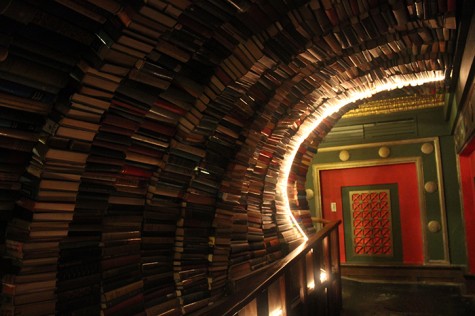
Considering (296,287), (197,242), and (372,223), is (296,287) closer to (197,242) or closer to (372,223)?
(197,242)

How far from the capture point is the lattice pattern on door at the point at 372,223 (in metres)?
7.86

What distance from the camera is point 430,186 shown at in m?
7.49

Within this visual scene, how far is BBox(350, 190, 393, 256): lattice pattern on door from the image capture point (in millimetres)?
7859

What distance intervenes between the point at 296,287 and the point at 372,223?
4689 mm

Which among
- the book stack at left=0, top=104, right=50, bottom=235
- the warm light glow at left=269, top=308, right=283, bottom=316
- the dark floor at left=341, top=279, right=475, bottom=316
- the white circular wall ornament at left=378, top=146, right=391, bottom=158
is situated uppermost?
the white circular wall ornament at left=378, top=146, right=391, bottom=158

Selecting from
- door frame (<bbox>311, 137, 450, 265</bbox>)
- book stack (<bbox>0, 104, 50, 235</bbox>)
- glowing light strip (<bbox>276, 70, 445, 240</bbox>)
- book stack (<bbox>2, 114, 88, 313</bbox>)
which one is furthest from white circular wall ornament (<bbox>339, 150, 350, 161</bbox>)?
book stack (<bbox>0, 104, 50, 235</bbox>)

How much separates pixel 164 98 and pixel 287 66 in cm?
115

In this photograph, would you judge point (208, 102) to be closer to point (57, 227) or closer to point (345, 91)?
point (57, 227)

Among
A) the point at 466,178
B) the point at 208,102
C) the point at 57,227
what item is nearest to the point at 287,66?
the point at 208,102

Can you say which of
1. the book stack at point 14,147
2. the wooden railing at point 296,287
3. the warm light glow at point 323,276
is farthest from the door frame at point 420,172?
the book stack at point 14,147

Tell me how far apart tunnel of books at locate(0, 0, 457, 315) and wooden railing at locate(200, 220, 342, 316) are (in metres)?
0.42

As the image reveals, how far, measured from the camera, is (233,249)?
3535mm

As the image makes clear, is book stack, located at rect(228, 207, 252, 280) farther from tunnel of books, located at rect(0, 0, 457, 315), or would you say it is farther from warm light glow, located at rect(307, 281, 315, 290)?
warm light glow, located at rect(307, 281, 315, 290)

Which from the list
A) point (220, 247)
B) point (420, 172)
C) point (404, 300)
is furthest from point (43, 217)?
point (420, 172)
